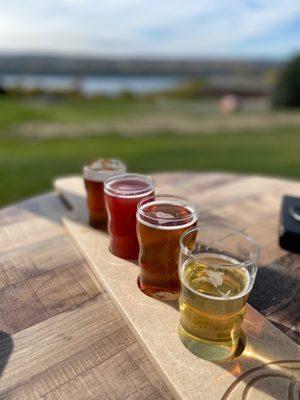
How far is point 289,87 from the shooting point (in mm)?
22953

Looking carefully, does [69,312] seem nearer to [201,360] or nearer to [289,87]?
[201,360]

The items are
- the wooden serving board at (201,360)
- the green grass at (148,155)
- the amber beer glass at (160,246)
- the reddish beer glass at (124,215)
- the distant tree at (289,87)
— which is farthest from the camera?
the distant tree at (289,87)

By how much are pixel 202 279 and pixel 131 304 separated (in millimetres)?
262

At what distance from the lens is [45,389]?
889mm

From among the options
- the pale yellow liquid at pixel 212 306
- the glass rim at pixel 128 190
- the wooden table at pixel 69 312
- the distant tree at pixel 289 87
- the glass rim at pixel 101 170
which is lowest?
the distant tree at pixel 289 87

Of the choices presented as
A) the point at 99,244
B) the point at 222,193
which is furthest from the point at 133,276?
the point at 222,193

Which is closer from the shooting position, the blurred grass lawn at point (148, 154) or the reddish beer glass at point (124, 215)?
the reddish beer glass at point (124, 215)

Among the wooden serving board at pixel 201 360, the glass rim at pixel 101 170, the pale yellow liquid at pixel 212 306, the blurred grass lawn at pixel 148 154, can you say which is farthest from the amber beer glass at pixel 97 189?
the blurred grass lawn at pixel 148 154

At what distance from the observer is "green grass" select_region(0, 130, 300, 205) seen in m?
6.56

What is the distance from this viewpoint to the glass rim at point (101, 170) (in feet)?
5.20

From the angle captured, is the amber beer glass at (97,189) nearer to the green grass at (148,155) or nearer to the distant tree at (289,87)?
the green grass at (148,155)

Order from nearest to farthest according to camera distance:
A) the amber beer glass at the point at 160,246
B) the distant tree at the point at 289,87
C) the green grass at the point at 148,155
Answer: the amber beer glass at the point at 160,246
the green grass at the point at 148,155
the distant tree at the point at 289,87

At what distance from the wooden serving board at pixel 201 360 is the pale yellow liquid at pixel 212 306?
0.03 meters

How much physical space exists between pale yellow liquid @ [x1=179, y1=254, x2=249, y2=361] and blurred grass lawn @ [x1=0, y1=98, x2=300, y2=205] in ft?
15.2
